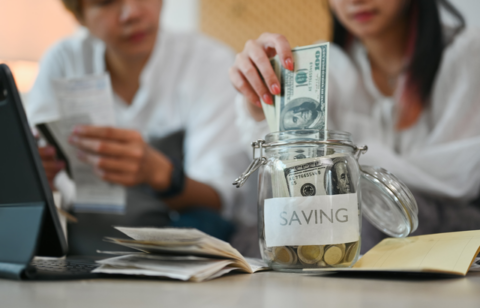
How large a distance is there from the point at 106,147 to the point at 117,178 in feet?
0.30

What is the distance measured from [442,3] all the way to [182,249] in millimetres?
1109

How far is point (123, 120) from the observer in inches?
60.9

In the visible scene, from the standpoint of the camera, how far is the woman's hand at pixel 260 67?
0.52 m

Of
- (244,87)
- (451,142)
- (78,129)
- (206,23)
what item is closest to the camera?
(244,87)

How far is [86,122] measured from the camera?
1.03 meters

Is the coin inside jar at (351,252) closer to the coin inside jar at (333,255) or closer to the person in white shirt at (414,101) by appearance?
the coin inside jar at (333,255)

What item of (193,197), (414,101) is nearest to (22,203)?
(193,197)

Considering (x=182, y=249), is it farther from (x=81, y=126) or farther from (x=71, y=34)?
(x=71, y=34)

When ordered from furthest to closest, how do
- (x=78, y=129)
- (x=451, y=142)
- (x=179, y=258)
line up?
(x=451, y=142) < (x=78, y=129) < (x=179, y=258)

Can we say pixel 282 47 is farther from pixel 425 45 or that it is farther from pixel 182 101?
pixel 182 101

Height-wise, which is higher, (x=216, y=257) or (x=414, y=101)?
(x=414, y=101)

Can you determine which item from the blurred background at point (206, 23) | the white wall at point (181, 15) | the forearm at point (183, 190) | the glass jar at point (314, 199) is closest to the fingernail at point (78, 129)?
the forearm at point (183, 190)

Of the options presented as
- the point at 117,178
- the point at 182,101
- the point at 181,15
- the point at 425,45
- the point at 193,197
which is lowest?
the point at 193,197

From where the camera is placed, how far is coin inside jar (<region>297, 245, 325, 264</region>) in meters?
0.42
